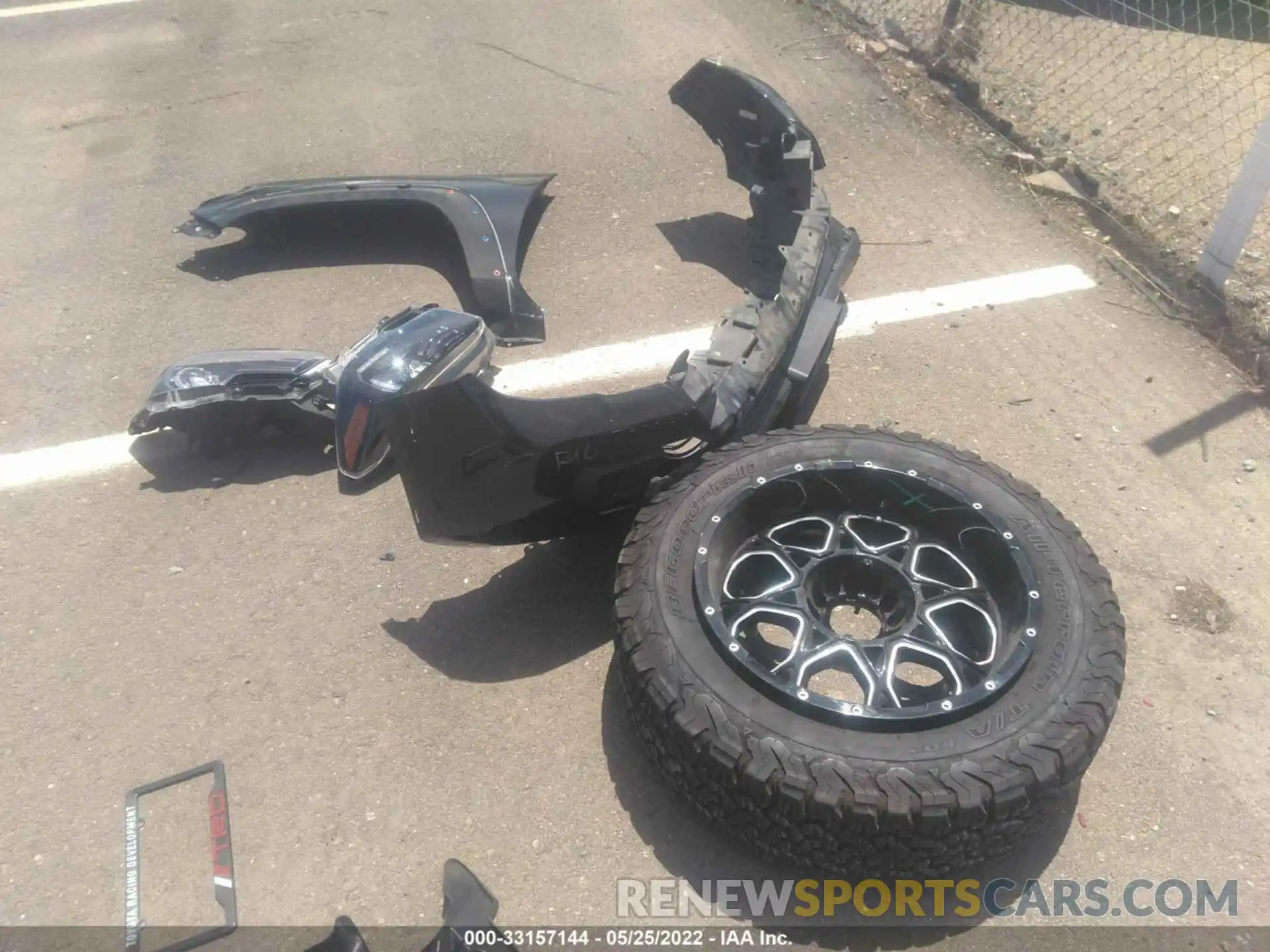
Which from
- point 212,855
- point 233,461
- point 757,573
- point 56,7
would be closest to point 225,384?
point 233,461

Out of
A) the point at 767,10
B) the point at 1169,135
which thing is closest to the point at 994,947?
the point at 1169,135

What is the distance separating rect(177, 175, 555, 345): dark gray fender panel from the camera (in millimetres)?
4637

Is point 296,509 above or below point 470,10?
below

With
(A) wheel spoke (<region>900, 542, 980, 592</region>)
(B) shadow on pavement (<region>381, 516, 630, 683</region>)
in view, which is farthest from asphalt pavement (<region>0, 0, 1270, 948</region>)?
(A) wheel spoke (<region>900, 542, 980, 592</region>)

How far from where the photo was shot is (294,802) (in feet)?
9.43

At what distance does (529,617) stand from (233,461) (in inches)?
62.5

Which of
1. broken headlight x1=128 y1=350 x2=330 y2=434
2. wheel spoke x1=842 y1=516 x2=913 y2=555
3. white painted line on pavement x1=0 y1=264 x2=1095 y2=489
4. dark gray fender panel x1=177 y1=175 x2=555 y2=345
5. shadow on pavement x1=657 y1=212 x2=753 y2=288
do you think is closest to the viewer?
wheel spoke x1=842 y1=516 x2=913 y2=555

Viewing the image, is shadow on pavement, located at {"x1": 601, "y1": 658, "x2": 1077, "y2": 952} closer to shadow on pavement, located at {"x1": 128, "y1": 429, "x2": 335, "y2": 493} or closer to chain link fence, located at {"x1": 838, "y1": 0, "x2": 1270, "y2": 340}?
shadow on pavement, located at {"x1": 128, "y1": 429, "x2": 335, "y2": 493}

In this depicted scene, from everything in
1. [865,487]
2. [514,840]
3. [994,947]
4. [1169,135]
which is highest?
[1169,135]

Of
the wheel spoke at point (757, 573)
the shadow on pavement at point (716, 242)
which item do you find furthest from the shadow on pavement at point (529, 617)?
the shadow on pavement at point (716, 242)

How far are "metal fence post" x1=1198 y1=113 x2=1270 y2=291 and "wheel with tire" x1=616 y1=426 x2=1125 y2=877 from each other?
8.02 ft

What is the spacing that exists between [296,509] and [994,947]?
2883 mm

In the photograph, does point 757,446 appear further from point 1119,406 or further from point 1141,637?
point 1119,406

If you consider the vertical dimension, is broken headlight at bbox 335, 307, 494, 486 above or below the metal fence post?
below
